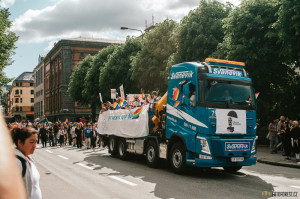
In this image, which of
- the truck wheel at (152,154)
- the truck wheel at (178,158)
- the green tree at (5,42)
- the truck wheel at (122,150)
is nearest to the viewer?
the truck wheel at (178,158)

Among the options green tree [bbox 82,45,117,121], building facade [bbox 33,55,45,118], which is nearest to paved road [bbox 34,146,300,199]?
green tree [bbox 82,45,117,121]

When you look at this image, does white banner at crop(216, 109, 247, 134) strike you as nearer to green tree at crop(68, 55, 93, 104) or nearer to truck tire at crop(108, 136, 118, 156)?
truck tire at crop(108, 136, 118, 156)

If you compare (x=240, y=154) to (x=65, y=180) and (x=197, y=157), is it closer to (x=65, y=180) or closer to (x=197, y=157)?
(x=197, y=157)

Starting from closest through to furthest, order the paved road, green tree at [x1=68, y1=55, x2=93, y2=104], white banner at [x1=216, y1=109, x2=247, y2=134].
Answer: the paved road < white banner at [x1=216, y1=109, x2=247, y2=134] < green tree at [x1=68, y1=55, x2=93, y2=104]

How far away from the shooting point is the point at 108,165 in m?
14.1

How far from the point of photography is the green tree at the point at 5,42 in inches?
958

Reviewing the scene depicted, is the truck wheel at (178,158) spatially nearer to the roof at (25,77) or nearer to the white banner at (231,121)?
the white banner at (231,121)

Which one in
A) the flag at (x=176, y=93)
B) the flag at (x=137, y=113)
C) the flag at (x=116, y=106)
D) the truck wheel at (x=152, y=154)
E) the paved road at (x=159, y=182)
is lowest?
the paved road at (x=159, y=182)

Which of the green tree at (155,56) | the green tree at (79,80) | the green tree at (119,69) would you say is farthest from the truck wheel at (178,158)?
the green tree at (79,80)

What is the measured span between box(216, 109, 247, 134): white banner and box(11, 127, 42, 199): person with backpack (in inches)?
290

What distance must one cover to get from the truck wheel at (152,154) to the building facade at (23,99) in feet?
402

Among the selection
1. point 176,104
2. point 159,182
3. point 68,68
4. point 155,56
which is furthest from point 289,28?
point 68,68

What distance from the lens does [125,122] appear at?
15.9 meters

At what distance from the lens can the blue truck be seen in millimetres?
10352
